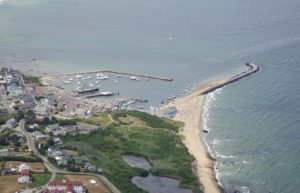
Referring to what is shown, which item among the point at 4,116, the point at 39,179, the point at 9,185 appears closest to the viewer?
the point at 9,185

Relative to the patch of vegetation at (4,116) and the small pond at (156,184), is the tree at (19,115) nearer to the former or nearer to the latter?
the patch of vegetation at (4,116)

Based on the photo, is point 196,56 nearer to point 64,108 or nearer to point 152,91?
point 152,91

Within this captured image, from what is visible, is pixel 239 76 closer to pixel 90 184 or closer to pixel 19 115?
pixel 19 115

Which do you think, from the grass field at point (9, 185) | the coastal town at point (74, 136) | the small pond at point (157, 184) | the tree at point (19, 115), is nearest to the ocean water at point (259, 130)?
the coastal town at point (74, 136)

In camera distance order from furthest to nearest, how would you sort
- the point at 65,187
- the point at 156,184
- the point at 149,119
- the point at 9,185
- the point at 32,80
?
the point at 32,80
the point at 149,119
the point at 156,184
the point at 9,185
the point at 65,187

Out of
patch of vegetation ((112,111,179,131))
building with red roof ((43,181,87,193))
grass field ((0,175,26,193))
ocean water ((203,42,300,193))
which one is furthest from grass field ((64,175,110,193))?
patch of vegetation ((112,111,179,131))

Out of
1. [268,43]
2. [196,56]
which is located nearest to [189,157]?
[196,56]

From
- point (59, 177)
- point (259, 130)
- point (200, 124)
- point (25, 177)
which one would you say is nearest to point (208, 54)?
point (200, 124)
